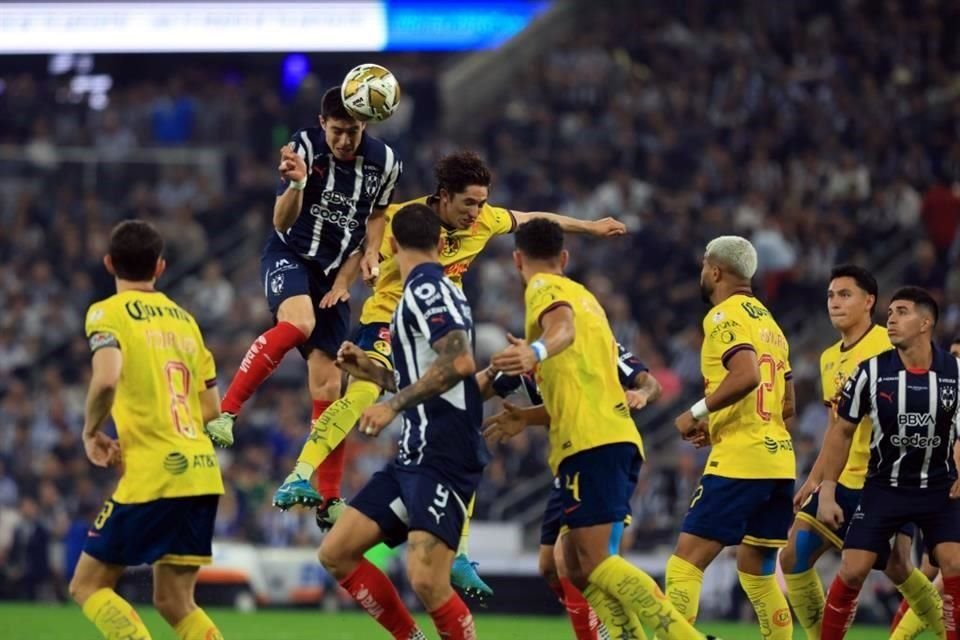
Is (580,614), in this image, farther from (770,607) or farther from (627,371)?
(627,371)

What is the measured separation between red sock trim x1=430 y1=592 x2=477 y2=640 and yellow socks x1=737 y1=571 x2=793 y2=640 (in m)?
2.66

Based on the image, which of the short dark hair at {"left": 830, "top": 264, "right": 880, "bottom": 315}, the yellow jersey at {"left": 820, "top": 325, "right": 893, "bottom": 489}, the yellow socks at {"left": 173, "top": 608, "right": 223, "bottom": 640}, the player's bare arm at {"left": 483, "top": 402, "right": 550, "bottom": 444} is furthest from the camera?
the yellow jersey at {"left": 820, "top": 325, "right": 893, "bottom": 489}

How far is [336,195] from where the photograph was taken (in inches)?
436

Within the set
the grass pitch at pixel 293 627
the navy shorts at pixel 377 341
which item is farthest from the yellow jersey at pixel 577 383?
the grass pitch at pixel 293 627

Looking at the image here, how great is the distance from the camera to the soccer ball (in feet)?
34.9

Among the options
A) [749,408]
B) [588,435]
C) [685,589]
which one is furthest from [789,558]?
[588,435]

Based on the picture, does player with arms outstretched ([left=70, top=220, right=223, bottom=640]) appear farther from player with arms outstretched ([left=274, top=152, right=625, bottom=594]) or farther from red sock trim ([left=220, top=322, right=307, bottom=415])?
red sock trim ([left=220, top=322, right=307, bottom=415])

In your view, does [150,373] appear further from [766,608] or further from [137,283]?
[766,608]

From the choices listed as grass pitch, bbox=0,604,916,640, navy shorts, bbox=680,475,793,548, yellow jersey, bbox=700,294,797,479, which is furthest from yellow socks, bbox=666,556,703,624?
grass pitch, bbox=0,604,916,640

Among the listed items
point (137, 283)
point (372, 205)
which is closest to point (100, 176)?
point (372, 205)

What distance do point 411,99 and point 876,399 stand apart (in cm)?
1852

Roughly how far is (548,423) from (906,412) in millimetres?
2532

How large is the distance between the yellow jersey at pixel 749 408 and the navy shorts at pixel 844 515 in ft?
2.74

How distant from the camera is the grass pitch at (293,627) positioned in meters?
15.4
